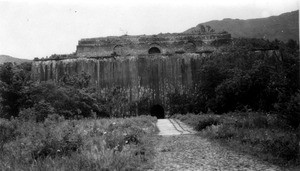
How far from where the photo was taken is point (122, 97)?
32.3 meters

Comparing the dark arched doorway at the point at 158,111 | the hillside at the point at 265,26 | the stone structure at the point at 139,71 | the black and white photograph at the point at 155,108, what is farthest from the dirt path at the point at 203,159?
the hillside at the point at 265,26

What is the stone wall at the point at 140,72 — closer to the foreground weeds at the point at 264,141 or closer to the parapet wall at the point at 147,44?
the parapet wall at the point at 147,44

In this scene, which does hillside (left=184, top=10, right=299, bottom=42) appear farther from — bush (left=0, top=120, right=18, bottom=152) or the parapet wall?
bush (left=0, top=120, right=18, bottom=152)

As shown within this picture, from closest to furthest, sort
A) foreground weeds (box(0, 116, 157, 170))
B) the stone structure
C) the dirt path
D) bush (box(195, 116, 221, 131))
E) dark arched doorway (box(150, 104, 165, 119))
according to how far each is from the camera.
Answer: foreground weeds (box(0, 116, 157, 170)), the dirt path, bush (box(195, 116, 221, 131)), the stone structure, dark arched doorway (box(150, 104, 165, 119))

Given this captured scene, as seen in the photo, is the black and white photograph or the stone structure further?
the stone structure

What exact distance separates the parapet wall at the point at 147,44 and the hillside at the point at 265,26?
18041 mm

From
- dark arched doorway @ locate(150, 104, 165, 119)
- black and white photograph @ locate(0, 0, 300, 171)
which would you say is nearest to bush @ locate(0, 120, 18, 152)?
black and white photograph @ locate(0, 0, 300, 171)

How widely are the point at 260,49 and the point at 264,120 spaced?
2055cm

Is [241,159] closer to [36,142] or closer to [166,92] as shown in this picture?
[36,142]

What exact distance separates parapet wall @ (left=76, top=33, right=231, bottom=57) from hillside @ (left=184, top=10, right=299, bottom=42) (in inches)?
710

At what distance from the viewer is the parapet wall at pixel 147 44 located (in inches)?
1726

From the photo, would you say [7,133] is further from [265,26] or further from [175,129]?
[265,26]

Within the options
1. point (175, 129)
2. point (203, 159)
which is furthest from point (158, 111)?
point (203, 159)

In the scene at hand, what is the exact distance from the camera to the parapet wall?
43844 millimetres
